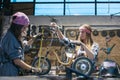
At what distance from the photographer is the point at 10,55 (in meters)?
2.54

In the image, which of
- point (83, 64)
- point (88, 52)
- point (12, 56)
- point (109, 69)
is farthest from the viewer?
point (88, 52)

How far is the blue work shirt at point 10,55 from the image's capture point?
99.8 inches

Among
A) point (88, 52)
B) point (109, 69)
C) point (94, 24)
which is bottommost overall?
point (109, 69)

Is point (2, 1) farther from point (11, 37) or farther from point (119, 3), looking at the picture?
point (11, 37)

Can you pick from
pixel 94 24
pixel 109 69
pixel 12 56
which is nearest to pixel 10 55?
pixel 12 56

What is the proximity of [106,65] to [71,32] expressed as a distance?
503 centimetres

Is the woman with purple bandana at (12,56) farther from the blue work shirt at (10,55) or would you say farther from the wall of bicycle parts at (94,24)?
the wall of bicycle parts at (94,24)

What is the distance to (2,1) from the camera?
9039 mm

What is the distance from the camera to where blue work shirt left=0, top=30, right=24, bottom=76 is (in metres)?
2.54

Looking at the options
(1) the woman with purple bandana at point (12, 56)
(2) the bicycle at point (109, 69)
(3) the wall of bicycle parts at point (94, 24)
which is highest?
(3) the wall of bicycle parts at point (94, 24)

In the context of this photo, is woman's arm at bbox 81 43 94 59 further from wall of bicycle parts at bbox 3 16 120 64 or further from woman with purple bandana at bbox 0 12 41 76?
wall of bicycle parts at bbox 3 16 120 64

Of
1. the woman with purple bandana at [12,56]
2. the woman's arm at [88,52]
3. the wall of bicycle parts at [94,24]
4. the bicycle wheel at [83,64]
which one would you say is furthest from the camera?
the wall of bicycle parts at [94,24]

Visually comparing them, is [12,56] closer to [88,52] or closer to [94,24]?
[88,52]

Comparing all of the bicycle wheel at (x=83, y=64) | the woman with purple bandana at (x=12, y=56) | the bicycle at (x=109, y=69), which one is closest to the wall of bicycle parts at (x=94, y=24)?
the bicycle at (x=109, y=69)
